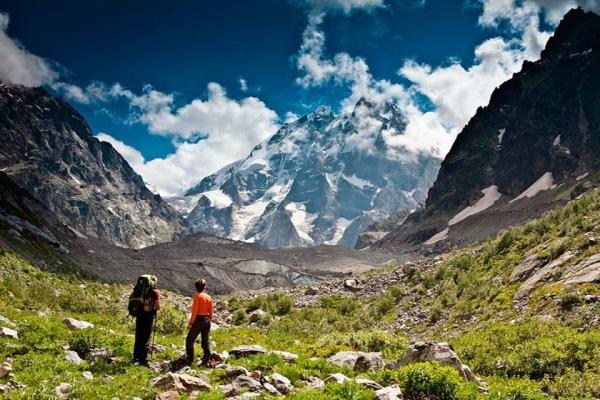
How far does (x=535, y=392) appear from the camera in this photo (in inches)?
449

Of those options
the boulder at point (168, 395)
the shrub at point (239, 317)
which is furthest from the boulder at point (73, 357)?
the shrub at point (239, 317)

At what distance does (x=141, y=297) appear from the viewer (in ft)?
49.7

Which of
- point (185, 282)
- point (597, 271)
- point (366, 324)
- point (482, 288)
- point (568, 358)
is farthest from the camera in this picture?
point (185, 282)

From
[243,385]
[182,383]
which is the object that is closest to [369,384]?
[243,385]

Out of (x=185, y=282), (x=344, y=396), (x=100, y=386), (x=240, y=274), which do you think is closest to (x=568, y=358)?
(x=344, y=396)

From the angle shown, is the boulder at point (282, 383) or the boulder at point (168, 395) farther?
the boulder at point (282, 383)

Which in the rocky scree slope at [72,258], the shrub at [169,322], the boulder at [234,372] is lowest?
the boulder at [234,372]

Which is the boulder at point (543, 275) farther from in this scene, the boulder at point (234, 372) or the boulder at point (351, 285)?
the boulder at point (351, 285)

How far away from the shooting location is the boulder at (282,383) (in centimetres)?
1198

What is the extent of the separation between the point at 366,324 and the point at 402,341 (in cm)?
1148

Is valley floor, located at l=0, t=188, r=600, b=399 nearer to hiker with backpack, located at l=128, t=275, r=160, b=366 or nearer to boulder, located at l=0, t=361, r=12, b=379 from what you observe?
boulder, located at l=0, t=361, r=12, b=379

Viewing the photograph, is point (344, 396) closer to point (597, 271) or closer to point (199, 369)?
point (199, 369)

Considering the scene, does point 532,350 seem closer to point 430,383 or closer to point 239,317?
point 430,383

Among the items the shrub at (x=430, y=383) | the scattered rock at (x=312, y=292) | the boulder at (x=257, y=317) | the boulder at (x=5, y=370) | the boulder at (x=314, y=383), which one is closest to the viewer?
the shrub at (x=430, y=383)
